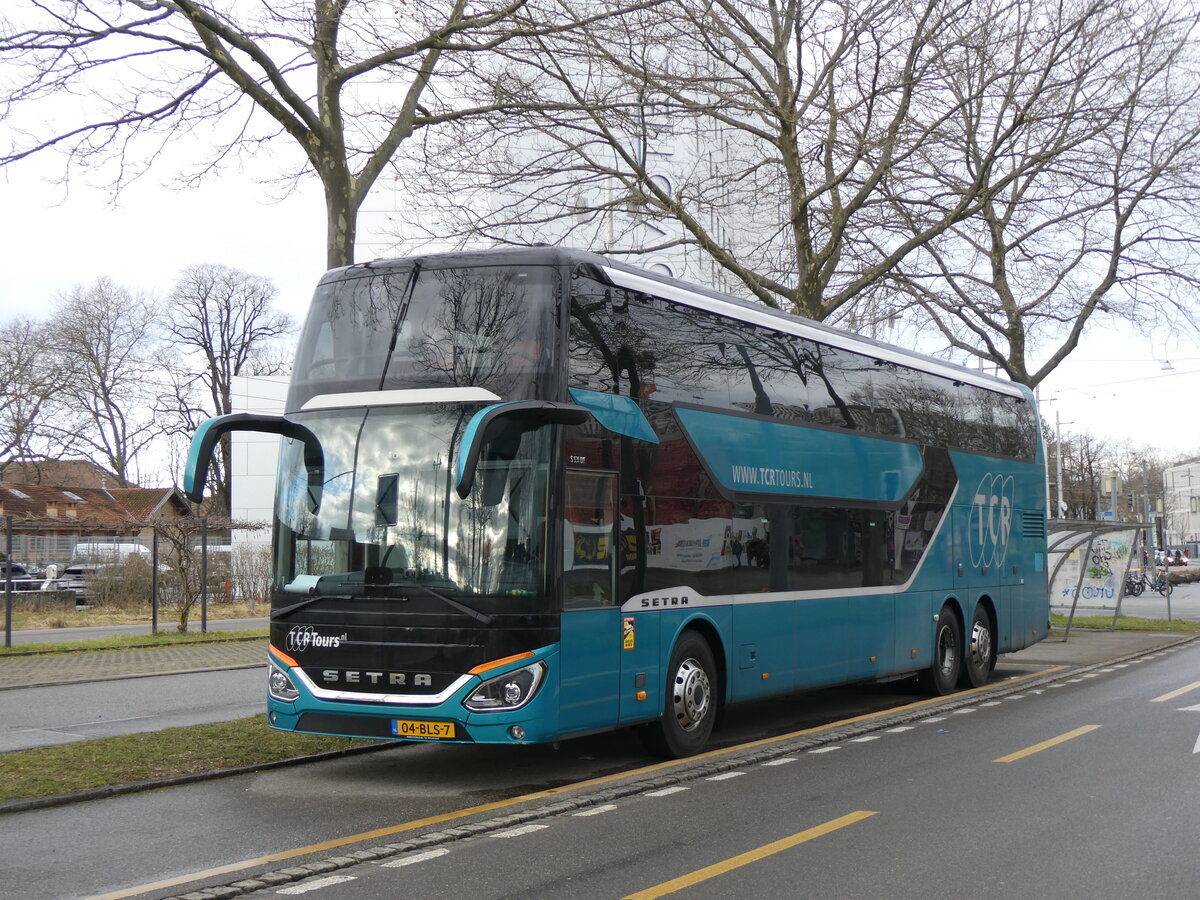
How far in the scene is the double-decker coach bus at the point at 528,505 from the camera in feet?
29.8

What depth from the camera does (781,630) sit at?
483 inches

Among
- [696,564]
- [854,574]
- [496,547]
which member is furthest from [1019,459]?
[496,547]

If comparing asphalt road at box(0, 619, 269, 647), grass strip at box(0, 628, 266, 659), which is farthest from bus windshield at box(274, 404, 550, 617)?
asphalt road at box(0, 619, 269, 647)

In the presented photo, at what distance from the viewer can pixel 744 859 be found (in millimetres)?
6914

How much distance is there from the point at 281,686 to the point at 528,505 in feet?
8.05

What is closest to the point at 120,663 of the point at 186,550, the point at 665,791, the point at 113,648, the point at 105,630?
the point at 113,648

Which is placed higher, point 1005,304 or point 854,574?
point 1005,304

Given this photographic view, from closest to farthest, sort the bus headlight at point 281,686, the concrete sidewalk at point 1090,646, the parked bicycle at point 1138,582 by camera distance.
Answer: the bus headlight at point 281,686, the concrete sidewalk at point 1090,646, the parked bicycle at point 1138,582

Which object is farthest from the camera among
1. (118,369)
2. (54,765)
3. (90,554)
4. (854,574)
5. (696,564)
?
(118,369)

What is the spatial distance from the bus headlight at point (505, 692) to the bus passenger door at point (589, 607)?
0.86 ft

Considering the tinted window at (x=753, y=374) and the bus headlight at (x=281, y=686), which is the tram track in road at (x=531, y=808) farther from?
the tinted window at (x=753, y=374)

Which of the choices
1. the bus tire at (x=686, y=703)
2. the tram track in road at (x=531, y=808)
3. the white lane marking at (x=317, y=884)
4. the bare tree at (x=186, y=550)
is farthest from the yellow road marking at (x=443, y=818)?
the bare tree at (x=186, y=550)

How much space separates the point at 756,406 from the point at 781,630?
6.98ft

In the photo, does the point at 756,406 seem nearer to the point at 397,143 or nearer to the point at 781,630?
the point at 781,630
